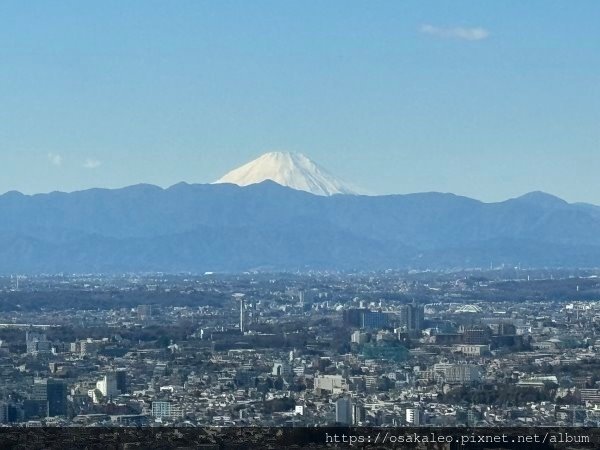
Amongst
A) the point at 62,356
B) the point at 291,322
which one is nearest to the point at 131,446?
the point at 62,356

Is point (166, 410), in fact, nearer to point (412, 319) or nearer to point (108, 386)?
point (108, 386)

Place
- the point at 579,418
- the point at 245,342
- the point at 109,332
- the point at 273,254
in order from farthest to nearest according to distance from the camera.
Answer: the point at 273,254 < the point at 109,332 < the point at 245,342 < the point at 579,418

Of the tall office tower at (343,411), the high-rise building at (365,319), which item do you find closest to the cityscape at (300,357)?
the tall office tower at (343,411)

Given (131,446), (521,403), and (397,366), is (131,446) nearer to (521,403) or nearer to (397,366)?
(521,403)

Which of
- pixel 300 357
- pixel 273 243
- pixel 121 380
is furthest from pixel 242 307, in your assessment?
pixel 273 243

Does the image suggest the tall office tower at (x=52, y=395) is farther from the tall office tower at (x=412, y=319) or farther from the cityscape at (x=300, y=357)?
the tall office tower at (x=412, y=319)

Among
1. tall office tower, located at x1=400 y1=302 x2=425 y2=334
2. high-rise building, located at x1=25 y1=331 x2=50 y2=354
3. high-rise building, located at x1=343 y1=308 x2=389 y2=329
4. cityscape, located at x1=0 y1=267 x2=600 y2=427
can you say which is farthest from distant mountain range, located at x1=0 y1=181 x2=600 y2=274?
high-rise building, located at x1=25 y1=331 x2=50 y2=354
